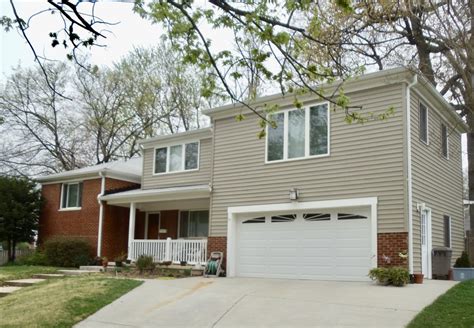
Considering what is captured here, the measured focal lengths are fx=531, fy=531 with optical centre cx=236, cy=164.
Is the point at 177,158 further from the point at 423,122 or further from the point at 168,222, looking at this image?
the point at 423,122

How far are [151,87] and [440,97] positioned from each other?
20056 millimetres

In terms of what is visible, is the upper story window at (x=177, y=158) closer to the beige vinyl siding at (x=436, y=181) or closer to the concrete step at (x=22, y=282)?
the concrete step at (x=22, y=282)

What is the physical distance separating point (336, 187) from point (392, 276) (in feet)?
9.98

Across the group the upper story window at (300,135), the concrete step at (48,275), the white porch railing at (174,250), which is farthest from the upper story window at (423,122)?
the concrete step at (48,275)

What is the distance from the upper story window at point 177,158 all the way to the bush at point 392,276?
29.9 feet

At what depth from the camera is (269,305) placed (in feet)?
34.0

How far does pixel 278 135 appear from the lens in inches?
618

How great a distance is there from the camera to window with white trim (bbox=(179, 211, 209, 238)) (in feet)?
67.9

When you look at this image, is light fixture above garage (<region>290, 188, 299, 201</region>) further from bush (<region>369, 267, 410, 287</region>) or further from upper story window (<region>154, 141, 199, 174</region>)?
upper story window (<region>154, 141, 199, 174</region>)

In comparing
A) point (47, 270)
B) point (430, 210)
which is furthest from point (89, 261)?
point (430, 210)

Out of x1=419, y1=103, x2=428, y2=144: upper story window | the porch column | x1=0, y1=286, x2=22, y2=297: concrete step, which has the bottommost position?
x1=0, y1=286, x2=22, y2=297: concrete step

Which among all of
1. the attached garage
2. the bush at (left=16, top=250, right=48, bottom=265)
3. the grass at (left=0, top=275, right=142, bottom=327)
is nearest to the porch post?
the bush at (left=16, top=250, right=48, bottom=265)

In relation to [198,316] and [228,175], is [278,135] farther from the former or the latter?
[198,316]

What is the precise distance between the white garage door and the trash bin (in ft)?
7.44
